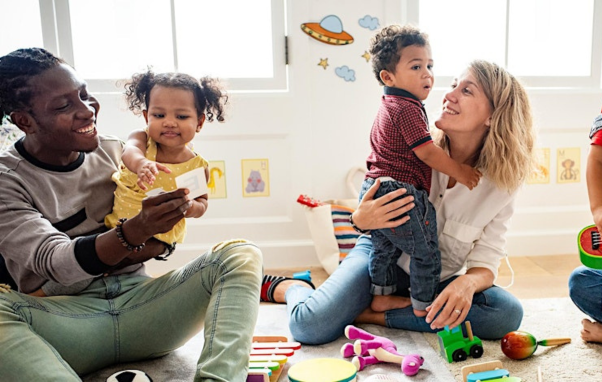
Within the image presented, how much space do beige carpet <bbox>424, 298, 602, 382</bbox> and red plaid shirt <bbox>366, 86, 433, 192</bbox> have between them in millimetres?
525

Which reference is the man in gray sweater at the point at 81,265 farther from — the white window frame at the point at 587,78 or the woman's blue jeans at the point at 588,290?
the white window frame at the point at 587,78

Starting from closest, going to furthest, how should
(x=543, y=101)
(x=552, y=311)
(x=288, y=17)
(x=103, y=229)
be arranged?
(x=103, y=229) → (x=552, y=311) → (x=288, y=17) → (x=543, y=101)

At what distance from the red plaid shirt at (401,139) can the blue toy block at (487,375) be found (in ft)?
1.85

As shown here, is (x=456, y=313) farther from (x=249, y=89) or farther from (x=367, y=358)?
(x=249, y=89)

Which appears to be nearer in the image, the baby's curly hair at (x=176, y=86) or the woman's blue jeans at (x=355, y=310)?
the baby's curly hair at (x=176, y=86)

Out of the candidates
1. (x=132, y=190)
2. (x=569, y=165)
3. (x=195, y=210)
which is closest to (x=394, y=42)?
(x=195, y=210)

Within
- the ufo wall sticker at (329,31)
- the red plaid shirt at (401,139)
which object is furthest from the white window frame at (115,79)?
the red plaid shirt at (401,139)

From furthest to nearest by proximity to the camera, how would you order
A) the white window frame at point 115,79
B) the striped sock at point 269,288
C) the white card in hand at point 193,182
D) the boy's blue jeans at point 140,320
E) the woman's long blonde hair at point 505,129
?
the white window frame at point 115,79
the striped sock at point 269,288
the woman's long blonde hair at point 505,129
the white card in hand at point 193,182
the boy's blue jeans at point 140,320

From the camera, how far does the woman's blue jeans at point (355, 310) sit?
5.62ft

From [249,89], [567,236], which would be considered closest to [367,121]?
[249,89]

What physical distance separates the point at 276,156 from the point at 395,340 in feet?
3.95

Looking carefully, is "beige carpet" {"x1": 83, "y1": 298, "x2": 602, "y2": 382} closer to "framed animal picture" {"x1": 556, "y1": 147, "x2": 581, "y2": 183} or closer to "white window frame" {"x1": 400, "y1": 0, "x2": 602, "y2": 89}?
"framed animal picture" {"x1": 556, "y1": 147, "x2": 581, "y2": 183}

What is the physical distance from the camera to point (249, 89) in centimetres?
269

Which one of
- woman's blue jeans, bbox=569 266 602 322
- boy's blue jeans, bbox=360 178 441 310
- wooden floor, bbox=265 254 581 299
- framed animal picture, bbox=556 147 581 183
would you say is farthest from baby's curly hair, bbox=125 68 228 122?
framed animal picture, bbox=556 147 581 183
